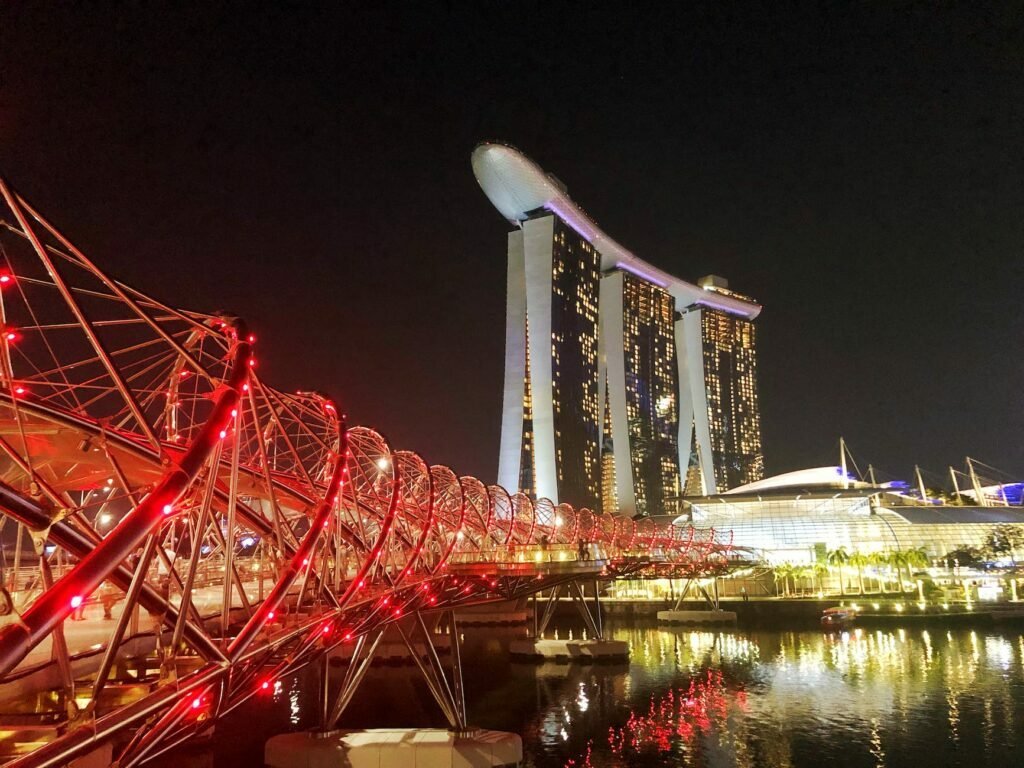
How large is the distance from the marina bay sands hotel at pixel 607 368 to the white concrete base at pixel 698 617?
41.9 m

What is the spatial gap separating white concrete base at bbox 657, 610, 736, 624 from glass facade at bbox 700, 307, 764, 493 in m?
105

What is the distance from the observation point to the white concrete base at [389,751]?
23016 millimetres

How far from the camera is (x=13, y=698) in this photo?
42.2 ft

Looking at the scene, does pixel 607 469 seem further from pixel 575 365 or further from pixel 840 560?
pixel 840 560

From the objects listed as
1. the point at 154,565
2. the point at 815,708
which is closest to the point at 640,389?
Answer: the point at 815,708

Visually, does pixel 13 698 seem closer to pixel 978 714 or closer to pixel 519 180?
pixel 978 714

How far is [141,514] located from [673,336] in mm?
169172

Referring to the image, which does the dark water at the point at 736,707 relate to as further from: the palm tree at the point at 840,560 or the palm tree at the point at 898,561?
the palm tree at the point at 898,561

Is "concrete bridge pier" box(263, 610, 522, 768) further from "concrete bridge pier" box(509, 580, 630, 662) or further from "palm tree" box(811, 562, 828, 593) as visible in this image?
"palm tree" box(811, 562, 828, 593)

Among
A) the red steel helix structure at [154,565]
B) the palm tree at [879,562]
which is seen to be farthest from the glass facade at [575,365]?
the red steel helix structure at [154,565]

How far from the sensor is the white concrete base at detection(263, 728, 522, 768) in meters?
23.0

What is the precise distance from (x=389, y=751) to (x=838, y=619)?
1866 inches

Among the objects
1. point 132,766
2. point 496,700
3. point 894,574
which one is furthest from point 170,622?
point 894,574

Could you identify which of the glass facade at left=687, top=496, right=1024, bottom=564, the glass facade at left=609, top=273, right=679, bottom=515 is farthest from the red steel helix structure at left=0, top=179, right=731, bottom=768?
the glass facade at left=609, top=273, right=679, bottom=515
